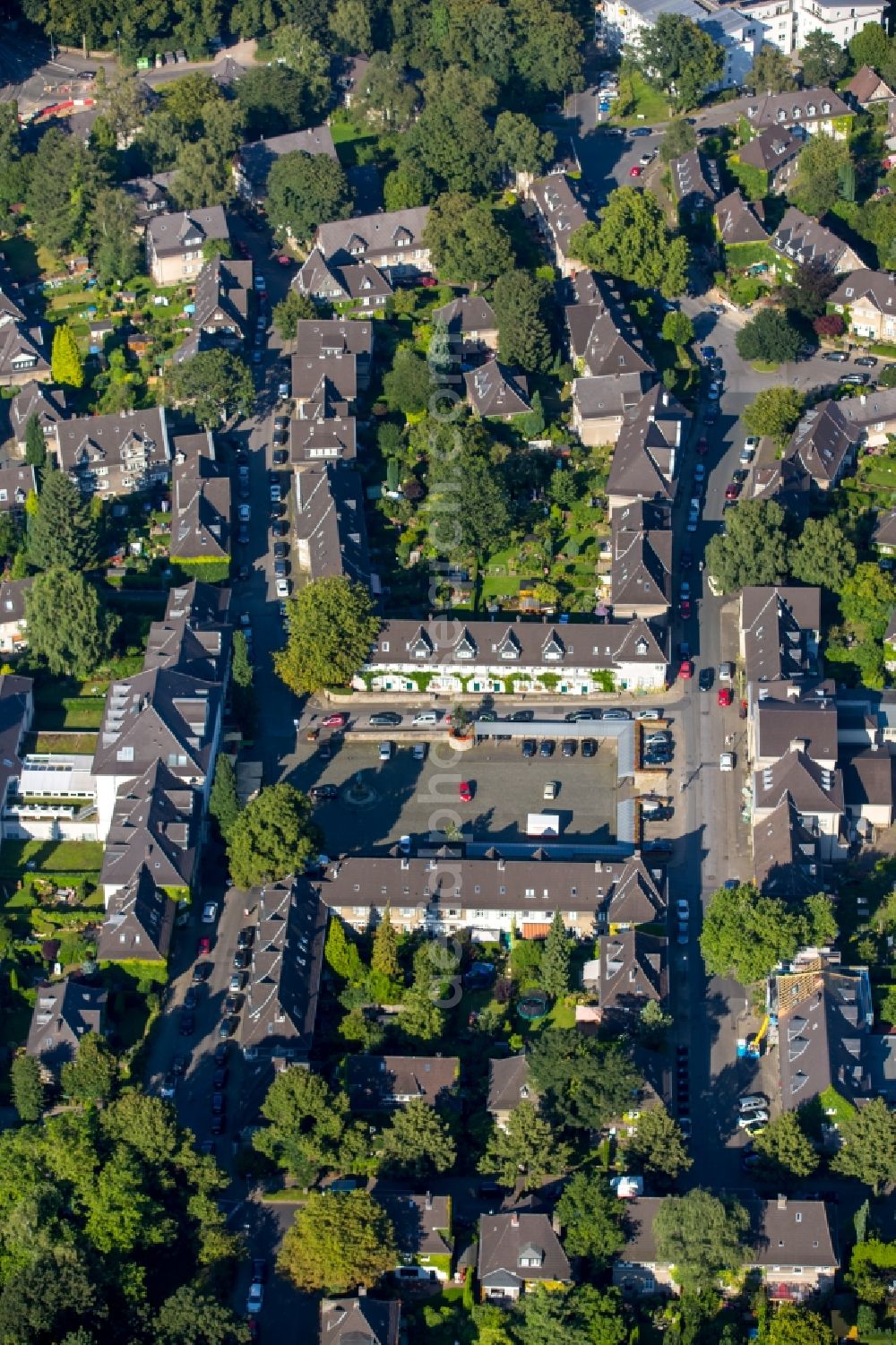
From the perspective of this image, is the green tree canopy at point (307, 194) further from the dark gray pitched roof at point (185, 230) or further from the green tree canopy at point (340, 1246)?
the green tree canopy at point (340, 1246)

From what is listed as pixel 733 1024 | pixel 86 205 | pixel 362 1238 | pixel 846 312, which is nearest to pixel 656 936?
pixel 733 1024

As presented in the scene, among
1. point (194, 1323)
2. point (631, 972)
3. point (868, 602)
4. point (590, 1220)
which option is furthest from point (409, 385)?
point (194, 1323)

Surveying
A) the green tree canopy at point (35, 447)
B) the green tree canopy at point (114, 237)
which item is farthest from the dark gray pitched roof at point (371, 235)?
the green tree canopy at point (35, 447)

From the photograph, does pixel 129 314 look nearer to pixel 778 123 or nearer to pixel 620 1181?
pixel 778 123

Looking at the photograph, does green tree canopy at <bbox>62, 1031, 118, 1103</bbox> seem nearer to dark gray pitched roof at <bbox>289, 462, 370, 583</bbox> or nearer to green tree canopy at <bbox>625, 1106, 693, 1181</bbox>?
green tree canopy at <bbox>625, 1106, 693, 1181</bbox>

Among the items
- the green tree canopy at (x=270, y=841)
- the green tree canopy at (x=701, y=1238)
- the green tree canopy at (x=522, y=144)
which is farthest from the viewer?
the green tree canopy at (x=522, y=144)

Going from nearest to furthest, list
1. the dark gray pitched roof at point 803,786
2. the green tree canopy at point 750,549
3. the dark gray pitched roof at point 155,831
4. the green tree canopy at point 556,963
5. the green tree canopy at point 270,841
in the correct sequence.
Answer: the green tree canopy at point 556,963 → the green tree canopy at point 270,841 → the dark gray pitched roof at point 155,831 → the dark gray pitched roof at point 803,786 → the green tree canopy at point 750,549

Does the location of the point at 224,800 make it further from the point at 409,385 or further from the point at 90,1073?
the point at 409,385
